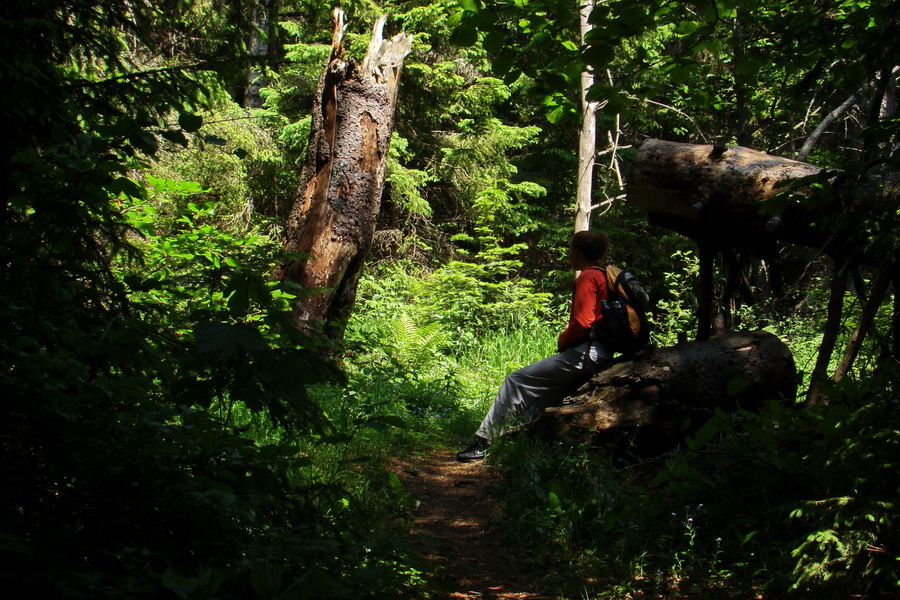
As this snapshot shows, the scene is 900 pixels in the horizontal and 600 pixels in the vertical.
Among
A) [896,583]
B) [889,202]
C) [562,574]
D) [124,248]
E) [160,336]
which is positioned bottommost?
[562,574]

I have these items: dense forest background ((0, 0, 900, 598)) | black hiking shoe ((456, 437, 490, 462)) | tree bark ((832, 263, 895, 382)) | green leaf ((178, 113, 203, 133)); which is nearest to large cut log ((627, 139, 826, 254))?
dense forest background ((0, 0, 900, 598))

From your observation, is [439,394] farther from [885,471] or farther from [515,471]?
[885,471]

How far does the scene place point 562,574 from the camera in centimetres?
356

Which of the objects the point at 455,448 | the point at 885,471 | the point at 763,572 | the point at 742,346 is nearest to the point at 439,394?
the point at 455,448

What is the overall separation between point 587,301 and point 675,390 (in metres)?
1.06

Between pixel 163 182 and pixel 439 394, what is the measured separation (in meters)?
4.56

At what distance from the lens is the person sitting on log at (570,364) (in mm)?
5793

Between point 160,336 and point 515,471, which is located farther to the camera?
point 515,471

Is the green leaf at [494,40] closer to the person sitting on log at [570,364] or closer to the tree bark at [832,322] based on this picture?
the person sitting on log at [570,364]

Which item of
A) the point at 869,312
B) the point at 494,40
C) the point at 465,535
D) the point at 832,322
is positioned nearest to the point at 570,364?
the point at 465,535

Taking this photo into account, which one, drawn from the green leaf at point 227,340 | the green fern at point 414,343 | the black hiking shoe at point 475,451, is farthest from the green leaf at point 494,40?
the green fern at point 414,343

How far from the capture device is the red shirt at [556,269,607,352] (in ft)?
18.9

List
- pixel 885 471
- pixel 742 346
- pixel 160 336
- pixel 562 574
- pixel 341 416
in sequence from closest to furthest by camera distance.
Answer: pixel 160 336 → pixel 885 471 → pixel 562 574 → pixel 742 346 → pixel 341 416

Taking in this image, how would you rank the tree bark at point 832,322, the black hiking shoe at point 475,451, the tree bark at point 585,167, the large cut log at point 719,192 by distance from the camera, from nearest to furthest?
the tree bark at point 832,322 → the large cut log at point 719,192 → the black hiking shoe at point 475,451 → the tree bark at point 585,167
